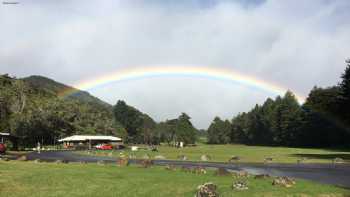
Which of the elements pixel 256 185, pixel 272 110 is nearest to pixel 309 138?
pixel 272 110

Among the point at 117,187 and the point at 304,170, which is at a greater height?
the point at 117,187

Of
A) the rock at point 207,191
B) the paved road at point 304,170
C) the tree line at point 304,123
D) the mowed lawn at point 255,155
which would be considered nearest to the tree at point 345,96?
the mowed lawn at point 255,155

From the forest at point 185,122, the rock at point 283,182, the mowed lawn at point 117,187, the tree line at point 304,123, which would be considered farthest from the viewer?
the tree line at point 304,123

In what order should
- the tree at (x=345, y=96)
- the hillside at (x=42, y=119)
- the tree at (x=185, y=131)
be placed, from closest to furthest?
the tree at (x=345, y=96) < the hillside at (x=42, y=119) < the tree at (x=185, y=131)

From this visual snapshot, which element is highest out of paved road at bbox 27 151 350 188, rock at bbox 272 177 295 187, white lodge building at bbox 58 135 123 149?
white lodge building at bbox 58 135 123 149

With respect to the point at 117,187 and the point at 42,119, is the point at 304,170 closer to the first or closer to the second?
the point at 117,187

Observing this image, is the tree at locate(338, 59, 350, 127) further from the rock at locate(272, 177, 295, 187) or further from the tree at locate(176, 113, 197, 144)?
the tree at locate(176, 113, 197, 144)

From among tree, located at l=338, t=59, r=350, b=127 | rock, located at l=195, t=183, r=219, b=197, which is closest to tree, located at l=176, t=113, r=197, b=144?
tree, located at l=338, t=59, r=350, b=127

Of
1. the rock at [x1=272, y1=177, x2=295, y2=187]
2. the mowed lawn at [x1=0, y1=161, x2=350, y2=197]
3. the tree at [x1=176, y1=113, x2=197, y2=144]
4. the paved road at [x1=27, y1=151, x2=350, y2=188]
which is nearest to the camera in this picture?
the mowed lawn at [x1=0, y1=161, x2=350, y2=197]

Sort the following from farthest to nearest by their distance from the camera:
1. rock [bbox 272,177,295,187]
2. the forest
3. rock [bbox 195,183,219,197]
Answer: the forest, rock [bbox 272,177,295,187], rock [bbox 195,183,219,197]

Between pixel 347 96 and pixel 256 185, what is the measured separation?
50317 millimetres

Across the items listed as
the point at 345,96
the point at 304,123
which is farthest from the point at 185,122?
the point at 345,96

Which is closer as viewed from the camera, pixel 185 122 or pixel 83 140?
pixel 83 140

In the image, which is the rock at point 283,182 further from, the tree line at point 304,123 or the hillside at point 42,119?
the hillside at point 42,119
